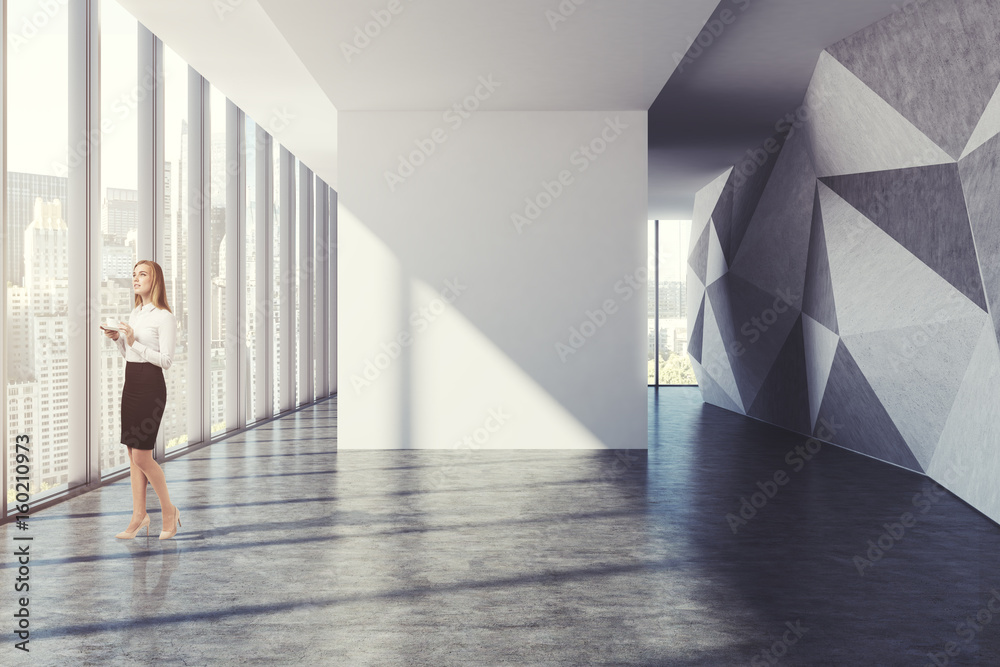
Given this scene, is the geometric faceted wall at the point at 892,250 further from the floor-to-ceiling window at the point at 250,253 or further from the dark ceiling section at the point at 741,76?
the floor-to-ceiling window at the point at 250,253

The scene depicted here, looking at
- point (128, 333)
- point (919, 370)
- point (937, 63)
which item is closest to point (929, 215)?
point (937, 63)

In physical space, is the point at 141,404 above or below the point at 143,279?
below

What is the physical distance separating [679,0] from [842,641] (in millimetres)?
4463

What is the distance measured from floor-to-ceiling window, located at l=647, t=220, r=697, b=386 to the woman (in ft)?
48.2

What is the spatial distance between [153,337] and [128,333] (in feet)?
0.54

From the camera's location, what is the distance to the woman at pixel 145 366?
437 cm

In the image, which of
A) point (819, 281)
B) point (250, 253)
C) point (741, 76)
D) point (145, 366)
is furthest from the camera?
point (250, 253)

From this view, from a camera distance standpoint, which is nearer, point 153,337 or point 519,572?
point 519,572

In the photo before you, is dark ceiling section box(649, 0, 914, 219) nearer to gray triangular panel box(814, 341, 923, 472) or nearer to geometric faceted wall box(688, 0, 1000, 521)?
geometric faceted wall box(688, 0, 1000, 521)

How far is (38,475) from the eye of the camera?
18.8 feet

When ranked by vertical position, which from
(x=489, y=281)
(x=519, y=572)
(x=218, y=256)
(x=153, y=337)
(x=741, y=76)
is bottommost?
(x=519, y=572)

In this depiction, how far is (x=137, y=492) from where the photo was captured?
4605 mm

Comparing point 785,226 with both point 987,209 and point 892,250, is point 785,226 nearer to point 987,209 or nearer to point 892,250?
point 892,250

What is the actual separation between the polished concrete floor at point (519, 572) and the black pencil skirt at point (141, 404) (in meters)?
0.71
